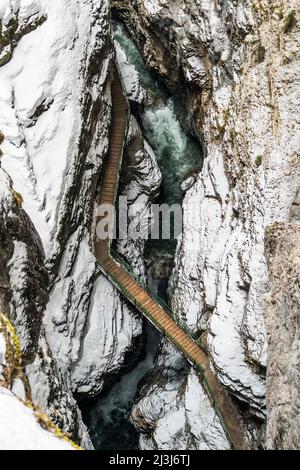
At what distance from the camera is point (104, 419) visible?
22016 mm

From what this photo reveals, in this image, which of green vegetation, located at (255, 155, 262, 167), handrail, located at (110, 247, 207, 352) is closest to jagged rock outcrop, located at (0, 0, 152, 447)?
handrail, located at (110, 247, 207, 352)

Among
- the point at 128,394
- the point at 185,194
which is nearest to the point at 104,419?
the point at 128,394

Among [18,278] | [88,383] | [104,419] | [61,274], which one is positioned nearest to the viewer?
[18,278]

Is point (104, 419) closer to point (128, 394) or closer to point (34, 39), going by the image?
point (128, 394)

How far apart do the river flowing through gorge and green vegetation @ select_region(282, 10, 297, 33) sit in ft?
29.6

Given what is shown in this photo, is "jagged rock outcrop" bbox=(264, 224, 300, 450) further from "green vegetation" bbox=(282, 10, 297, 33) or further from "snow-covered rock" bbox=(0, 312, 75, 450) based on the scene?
"green vegetation" bbox=(282, 10, 297, 33)

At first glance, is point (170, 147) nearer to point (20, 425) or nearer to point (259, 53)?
point (259, 53)

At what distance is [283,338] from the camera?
11.1m

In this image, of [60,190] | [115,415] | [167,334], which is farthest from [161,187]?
[115,415]

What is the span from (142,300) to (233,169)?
23.3 ft

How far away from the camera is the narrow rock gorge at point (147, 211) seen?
1564 cm

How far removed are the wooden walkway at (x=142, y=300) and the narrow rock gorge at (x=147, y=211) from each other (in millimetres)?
487

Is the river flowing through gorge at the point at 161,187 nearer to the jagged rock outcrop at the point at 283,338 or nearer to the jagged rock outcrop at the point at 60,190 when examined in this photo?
the jagged rock outcrop at the point at 60,190

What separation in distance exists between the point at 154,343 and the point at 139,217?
6807mm
